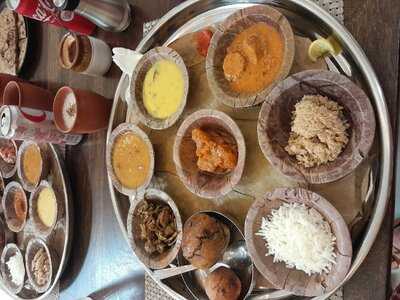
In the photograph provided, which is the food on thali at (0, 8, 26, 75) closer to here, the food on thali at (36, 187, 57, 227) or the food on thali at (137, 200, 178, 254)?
the food on thali at (36, 187, 57, 227)

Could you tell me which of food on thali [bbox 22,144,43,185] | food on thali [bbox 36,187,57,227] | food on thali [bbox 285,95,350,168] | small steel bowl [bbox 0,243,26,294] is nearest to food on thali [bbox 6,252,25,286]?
small steel bowl [bbox 0,243,26,294]

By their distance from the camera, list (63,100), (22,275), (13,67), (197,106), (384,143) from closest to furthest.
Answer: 1. (384,143)
2. (197,106)
3. (63,100)
4. (22,275)
5. (13,67)

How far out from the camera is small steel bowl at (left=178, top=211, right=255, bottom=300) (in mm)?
1093

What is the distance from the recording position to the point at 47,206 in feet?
5.67

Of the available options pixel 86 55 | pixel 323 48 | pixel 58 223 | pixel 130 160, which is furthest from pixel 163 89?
pixel 58 223

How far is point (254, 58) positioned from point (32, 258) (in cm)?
126

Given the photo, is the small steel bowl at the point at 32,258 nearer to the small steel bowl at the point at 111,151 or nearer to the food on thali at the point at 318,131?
the small steel bowl at the point at 111,151

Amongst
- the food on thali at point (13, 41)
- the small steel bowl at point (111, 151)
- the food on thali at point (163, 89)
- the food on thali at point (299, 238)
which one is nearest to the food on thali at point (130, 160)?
the small steel bowl at point (111, 151)

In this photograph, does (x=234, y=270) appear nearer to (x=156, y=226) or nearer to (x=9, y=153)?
(x=156, y=226)

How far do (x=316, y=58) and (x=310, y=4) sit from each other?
148 mm

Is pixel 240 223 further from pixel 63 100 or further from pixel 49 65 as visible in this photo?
pixel 49 65

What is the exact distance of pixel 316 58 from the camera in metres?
1.03

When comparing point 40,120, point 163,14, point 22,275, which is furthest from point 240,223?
point 22,275

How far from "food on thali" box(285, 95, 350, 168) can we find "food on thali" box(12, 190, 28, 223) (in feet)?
4.26
